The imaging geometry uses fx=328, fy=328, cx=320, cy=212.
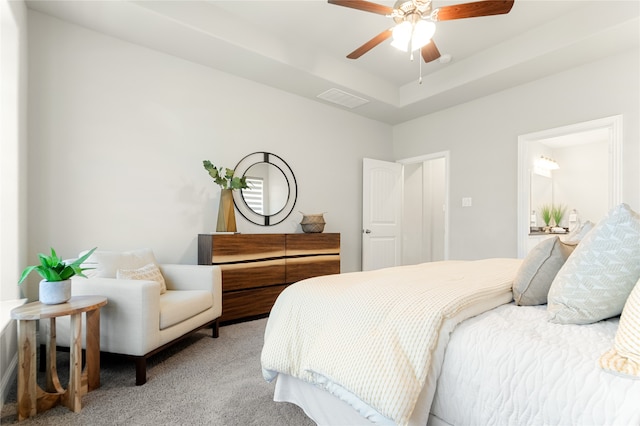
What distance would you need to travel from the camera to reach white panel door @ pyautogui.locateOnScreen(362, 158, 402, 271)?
4.72 meters

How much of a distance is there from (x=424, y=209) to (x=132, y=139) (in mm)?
4697

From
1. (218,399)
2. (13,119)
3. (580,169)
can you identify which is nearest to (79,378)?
(218,399)

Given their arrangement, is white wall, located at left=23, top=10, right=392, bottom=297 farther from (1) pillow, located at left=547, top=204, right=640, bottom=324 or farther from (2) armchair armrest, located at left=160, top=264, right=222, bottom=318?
(1) pillow, located at left=547, top=204, right=640, bottom=324

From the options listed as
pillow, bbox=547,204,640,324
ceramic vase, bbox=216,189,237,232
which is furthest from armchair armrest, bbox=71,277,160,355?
pillow, bbox=547,204,640,324

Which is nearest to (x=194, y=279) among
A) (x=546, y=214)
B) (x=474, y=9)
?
(x=474, y=9)

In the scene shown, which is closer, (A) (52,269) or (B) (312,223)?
(A) (52,269)

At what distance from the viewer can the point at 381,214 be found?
4875mm

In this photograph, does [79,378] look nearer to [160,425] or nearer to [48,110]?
[160,425]

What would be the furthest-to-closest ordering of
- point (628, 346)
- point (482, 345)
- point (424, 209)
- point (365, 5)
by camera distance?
point (424, 209) → point (365, 5) → point (482, 345) → point (628, 346)

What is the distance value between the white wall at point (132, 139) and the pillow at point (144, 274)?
0.67 metres

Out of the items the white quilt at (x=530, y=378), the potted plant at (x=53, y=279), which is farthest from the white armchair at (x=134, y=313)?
the white quilt at (x=530, y=378)

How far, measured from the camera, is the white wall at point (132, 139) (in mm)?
2623

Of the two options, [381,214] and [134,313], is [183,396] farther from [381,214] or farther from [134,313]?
[381,214]

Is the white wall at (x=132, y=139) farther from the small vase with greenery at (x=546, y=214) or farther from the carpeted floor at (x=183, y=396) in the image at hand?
the small vase with greenery at (x=546, y=214)
